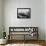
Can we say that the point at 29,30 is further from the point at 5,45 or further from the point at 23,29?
the point at 5,45

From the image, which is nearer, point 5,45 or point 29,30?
point 5,45

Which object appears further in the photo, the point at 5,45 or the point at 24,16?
the point at 24,16

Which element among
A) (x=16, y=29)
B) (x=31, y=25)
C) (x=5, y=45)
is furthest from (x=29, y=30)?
(x=5, y=45)

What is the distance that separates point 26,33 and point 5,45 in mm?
3384

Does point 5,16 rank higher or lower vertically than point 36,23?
higher

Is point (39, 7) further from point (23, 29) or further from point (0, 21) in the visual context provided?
point (0, 21)

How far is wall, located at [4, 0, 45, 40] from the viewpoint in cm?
561

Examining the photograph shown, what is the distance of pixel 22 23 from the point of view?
5660 mm

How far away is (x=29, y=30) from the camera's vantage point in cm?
559

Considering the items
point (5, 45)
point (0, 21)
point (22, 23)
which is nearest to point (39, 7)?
point (22, 23)

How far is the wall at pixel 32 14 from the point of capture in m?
5.61

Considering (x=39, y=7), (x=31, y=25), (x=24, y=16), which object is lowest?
(x=31, y=25)

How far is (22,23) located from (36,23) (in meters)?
0.70

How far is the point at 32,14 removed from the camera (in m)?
5.66
